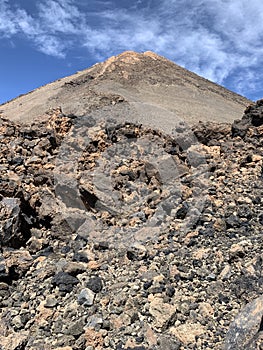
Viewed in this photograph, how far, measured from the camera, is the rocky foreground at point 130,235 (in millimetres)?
4270

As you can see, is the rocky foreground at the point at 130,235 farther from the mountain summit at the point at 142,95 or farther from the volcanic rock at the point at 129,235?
the mountain summit at the point at 142,95

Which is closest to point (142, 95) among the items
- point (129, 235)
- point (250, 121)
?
point (250, 121)

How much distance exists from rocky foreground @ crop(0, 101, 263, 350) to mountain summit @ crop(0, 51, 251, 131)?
11.4 feet

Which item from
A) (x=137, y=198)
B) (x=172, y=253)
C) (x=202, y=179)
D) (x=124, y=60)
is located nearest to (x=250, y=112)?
(x=202, y=179)

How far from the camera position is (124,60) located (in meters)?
22.6

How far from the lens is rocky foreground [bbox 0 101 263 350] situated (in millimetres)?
4270

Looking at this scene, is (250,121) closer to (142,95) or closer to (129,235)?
(129,235)

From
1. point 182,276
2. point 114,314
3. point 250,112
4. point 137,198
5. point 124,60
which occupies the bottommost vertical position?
point 114,314

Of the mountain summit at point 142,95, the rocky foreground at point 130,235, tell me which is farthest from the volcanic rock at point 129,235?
the mountain summit at point 142,95

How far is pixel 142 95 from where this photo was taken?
58.5 ft

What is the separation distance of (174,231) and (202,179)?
5.21ft

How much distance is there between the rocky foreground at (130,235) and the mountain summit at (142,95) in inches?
137

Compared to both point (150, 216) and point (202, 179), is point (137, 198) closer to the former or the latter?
point (150, 216)

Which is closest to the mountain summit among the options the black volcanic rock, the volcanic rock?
the volcanic rock
